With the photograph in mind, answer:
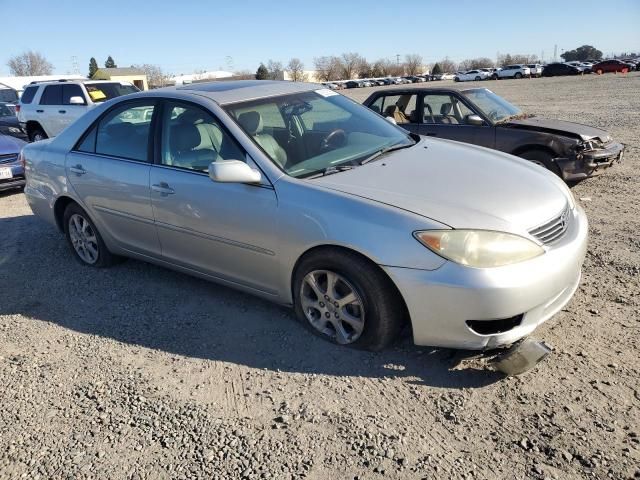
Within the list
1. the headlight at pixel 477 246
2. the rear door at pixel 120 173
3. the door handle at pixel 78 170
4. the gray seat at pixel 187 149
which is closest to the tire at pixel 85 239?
the rear door at pixel 120 173

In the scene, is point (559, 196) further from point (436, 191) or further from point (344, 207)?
point (344, 207)

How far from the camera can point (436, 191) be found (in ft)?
10.4

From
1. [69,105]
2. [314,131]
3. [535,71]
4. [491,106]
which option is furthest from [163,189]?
[535,71]

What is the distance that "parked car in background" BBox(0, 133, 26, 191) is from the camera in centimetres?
834

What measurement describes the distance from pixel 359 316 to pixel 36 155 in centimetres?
387

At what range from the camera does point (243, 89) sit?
4.13m

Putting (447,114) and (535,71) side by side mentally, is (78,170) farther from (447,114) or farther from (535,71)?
(535,71)

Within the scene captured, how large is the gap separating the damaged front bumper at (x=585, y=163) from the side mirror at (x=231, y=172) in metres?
5.03

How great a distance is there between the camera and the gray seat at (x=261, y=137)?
11.7 ft

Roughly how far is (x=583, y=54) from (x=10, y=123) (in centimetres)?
11195

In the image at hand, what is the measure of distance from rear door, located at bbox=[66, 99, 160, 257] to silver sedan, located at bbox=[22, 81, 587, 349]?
2 cm

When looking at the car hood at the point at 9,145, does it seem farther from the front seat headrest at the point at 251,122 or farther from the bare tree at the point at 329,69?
the bare tree at the point at 329,69

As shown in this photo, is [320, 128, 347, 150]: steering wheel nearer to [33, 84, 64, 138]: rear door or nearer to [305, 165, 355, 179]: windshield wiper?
[305, 165, 355, 179]: windshield wiper

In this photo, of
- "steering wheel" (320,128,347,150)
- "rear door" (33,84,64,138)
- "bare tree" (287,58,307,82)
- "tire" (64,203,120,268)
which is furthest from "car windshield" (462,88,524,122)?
"bare tree" (287,58,307,82)
